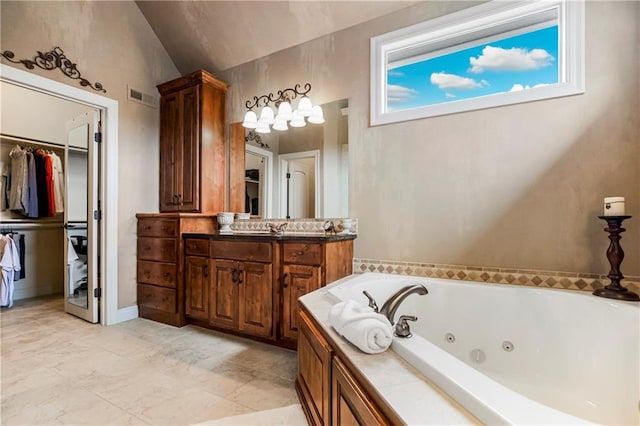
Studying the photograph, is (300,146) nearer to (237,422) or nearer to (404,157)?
(404,157)

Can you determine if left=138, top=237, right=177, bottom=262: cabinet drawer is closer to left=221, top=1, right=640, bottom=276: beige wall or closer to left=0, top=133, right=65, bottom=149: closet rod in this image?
left=221, top=1, right=640, bottom=276: beige wall

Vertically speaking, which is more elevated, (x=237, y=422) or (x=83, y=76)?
(x=83, y=76)

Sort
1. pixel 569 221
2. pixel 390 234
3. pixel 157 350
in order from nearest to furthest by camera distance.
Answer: pixel 569 221 < pixel 157 350 < pixel 390 234

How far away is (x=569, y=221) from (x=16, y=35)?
13.6 ft

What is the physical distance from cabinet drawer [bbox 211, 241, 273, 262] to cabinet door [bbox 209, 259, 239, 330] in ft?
0.19

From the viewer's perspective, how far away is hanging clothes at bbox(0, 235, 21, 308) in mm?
3168

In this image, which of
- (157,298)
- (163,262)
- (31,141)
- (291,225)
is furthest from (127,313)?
(31,141)

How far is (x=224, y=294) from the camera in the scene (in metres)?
2.42

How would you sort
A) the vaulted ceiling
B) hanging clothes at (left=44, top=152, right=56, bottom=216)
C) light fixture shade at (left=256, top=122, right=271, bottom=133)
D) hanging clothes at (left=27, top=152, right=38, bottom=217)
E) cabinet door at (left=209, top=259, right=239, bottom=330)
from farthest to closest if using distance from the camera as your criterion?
1. hanging clothes at (left=44, top=152, right=56, bottom=216)
2. hanging clothes at (left=27, top=152, right=38, bottom=217)
3. light fixture shade at (left=256, top=122, right=271, bottom=133)
4. the vaulted ceiling
5. cabinet door at (left=209, top=259, right=239, bottom=330)

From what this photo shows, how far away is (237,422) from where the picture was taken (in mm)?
1389

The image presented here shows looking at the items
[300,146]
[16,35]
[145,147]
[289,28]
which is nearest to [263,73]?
[289,28]

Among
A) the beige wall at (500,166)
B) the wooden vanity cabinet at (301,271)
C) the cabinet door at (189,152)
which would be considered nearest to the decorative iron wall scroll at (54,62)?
the cabinet door at (189,152)

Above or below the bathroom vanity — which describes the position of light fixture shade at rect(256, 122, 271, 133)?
above

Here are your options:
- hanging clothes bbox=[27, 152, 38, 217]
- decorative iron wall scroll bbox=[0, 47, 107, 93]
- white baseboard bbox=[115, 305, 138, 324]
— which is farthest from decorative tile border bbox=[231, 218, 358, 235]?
hanging clothes bbox=[27, 152, 38, 217]
